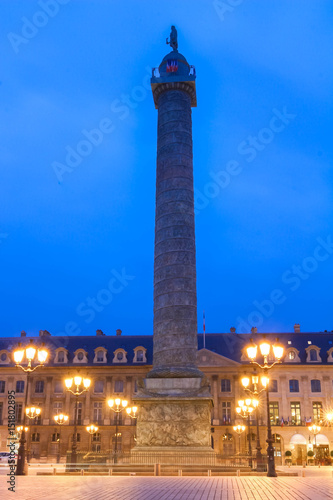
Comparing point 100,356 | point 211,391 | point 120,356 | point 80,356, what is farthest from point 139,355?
point 211,391

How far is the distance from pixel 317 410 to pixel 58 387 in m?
24.8

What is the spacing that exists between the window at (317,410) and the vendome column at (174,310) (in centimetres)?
2738

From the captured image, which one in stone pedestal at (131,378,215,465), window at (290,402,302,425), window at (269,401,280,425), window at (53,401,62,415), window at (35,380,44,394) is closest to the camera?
stone pedestal at (131,378,215,465)

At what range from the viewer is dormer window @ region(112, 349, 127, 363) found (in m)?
52.6

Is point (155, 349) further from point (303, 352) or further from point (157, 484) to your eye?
point (303, 352)

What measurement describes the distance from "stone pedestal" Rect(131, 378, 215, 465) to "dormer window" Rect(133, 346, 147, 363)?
92.0 ft

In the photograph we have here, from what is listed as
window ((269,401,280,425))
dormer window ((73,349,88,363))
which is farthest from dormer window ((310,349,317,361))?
dormer window ((73,349,88,363))

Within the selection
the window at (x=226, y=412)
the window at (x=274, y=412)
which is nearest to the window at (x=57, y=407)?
the window at (x=226, y=412)

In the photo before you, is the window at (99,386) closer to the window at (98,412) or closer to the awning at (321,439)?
the window at (98,412)

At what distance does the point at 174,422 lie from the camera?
23719mm

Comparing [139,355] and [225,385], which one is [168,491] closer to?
[225,385]

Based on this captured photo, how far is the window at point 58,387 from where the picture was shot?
171 feet

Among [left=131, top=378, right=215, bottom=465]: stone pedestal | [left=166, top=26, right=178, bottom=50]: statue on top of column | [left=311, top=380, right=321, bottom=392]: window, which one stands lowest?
[left=131, top=378, right=215, bottom=465]: stone pedestal

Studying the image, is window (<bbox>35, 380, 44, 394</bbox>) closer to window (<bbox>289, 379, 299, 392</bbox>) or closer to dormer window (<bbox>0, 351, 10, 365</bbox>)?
dormer window (<bbox>0, 351, 10, 365</bbox>)
